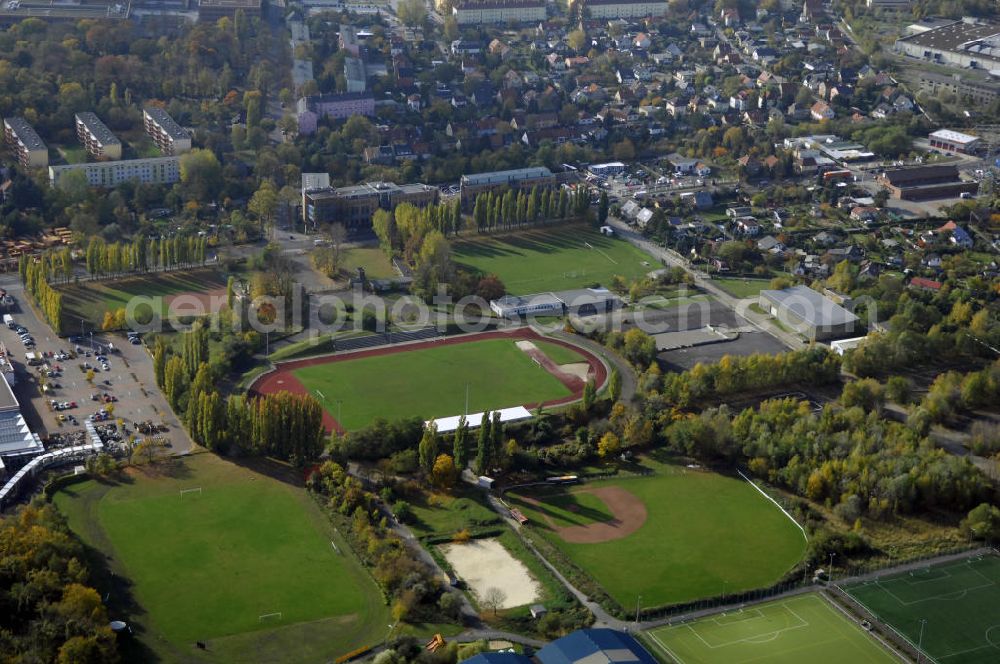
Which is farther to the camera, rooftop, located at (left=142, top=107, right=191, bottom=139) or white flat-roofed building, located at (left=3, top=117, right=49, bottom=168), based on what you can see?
rooftop, located at (left=142, top=107, right=191, bottom=139)

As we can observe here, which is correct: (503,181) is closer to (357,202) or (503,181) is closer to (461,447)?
(357,202)

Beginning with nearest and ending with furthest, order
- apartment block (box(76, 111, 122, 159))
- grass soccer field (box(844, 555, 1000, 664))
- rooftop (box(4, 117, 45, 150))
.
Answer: grass soccer field (box(844, 555, 1000, 664))
rooftop (box(4, 117, 45, 150))
apartment block (box(76, 111, 122, 159))

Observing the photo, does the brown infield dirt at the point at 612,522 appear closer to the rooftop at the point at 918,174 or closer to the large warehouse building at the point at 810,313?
the large warehouse building at the point at 810,313

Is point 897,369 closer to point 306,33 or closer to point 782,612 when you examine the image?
point 782,612

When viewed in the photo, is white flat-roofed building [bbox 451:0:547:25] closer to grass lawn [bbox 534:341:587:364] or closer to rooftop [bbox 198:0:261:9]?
rooftop [bbox 198:0:261:9]

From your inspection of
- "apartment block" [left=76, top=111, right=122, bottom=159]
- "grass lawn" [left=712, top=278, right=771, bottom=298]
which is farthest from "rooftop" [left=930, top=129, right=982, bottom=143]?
"apartment block" [left=76, top=111, right=122, bottom=159]

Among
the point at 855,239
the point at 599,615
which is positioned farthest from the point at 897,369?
the point at 599,615
